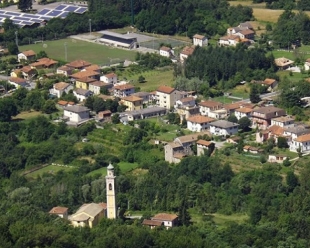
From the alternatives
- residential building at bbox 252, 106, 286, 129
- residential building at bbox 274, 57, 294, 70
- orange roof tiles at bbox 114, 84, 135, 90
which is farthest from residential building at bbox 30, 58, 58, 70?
residential building at bbox 252, 106, 286, 129

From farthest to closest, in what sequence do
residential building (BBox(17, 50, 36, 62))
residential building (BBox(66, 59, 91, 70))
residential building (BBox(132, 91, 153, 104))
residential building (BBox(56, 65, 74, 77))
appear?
1. residential building (BBox(17, 50, 36, 62))
2. residential building (BBox(66, 59, 91, 70))
3. residential building (BBox(56, 65, 74, 77))
4. residential building (BBox(132, 91, 153, 104))

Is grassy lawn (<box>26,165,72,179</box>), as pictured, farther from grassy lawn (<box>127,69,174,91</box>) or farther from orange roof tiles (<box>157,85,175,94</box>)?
grassy lawn (<box>127,69,174,91</box>)

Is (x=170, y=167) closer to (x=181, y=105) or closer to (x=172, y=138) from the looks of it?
(x=172, y=138)

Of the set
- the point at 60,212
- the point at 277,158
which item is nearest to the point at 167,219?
the point at 60,212

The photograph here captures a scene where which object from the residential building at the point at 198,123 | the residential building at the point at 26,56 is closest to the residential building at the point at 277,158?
the residential building at the point at 198,123

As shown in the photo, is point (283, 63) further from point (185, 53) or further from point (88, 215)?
point (88, 215)
